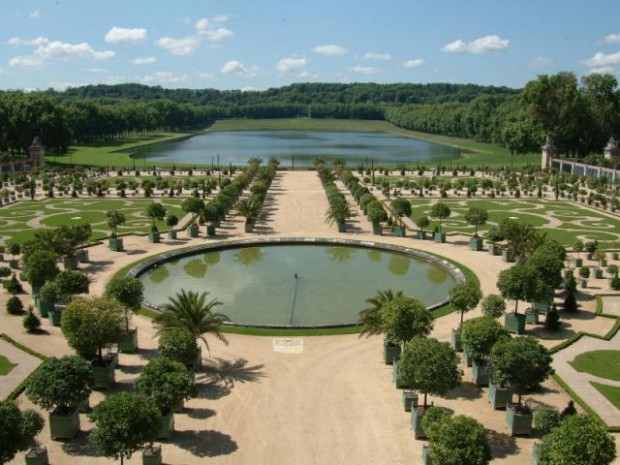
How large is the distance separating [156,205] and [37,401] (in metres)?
28.5

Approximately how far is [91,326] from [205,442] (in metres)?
6.11

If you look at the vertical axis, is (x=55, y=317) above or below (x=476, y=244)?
below

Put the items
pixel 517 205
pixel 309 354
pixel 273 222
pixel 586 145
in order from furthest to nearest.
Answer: pixel 586 145 → pixel 517 205 → pixel 273 222 → pixel 309 354

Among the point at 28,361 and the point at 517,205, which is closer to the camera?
the point at 28,361

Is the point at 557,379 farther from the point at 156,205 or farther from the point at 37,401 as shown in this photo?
the point at 156,205

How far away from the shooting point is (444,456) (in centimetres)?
1440

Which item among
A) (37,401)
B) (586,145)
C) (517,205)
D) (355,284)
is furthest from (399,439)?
(586,145)

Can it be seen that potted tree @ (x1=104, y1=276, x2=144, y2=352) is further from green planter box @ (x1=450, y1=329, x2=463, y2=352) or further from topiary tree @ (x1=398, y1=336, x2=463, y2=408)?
green planter box @ (x1=450, y1=329, x2=463, y2=352)

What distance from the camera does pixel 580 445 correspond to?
1370cm

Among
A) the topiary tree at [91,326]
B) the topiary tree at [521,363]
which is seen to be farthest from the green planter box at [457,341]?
A: the topiary tree at [91,326]

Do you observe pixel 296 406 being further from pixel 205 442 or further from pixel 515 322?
pixel 515 322

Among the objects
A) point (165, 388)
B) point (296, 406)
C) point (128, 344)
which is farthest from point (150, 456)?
point (128, 344)

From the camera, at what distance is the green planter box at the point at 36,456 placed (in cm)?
1598

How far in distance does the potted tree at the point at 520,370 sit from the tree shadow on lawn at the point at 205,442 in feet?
27.1
